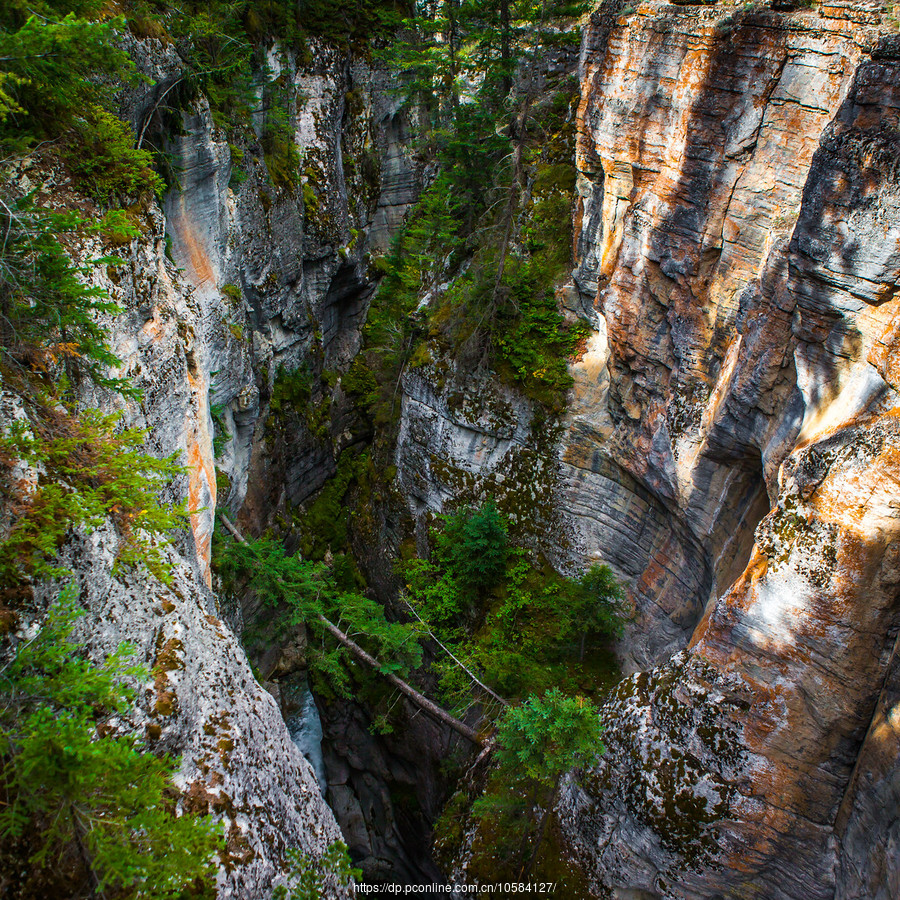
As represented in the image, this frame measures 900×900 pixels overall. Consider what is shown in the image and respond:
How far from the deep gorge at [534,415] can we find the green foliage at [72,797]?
0.53ft

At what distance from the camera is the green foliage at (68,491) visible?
14.3 ft

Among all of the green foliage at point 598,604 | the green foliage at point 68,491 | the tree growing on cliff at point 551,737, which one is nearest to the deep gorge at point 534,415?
the green foliage at point 68,491

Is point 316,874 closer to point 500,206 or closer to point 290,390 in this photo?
point 290,390

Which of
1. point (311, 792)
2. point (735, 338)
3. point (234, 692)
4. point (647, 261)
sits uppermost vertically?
point (647, 261)

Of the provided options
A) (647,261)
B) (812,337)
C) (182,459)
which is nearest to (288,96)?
(647,261)

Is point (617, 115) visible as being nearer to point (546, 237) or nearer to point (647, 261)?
point (647, 261)

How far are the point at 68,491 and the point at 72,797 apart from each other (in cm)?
250

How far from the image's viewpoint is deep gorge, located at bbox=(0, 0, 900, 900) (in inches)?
253

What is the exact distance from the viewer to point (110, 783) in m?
3.88

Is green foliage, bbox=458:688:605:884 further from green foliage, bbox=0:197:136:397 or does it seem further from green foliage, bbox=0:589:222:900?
green foliage, bbox=0:197:136:397

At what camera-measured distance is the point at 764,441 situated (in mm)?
9078

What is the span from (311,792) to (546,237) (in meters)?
14.7

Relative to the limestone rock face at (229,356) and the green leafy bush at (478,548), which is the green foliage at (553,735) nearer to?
the limestone rock face at (229,356)

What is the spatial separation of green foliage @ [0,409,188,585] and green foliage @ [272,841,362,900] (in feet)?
11.3
